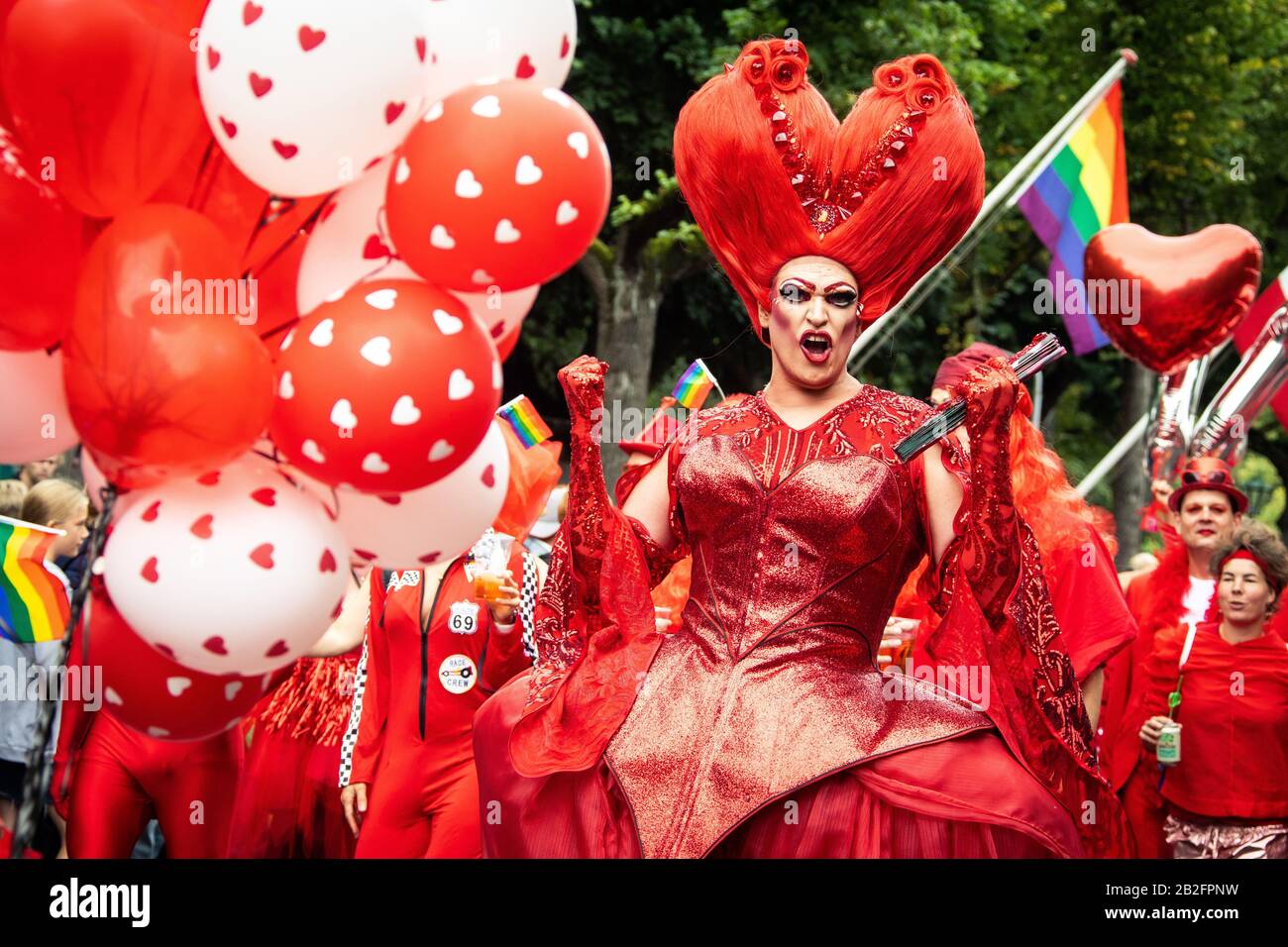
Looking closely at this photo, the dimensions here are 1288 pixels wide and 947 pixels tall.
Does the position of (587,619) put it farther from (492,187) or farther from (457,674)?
(492,187)

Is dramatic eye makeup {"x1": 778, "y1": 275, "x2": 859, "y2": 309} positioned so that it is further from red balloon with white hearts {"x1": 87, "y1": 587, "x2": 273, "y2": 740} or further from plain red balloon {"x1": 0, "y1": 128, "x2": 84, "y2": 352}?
plain red balloon {"x1": 0, "y1": 128, "x2": 84, "y2": 352}

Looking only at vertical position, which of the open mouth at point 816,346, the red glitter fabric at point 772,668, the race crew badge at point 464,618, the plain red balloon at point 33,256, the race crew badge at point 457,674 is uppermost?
the plain red balloon at point 33,256

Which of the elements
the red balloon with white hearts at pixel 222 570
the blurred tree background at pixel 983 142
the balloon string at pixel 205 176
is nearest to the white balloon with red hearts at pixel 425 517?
the red balloon with white hearts at pixel 222 570

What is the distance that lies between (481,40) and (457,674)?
2.74m

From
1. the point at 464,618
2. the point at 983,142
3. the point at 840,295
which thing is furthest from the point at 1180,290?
the point at 983,142

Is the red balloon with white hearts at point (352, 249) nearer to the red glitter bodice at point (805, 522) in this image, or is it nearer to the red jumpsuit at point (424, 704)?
the red glitter bodice at point (805, 522)

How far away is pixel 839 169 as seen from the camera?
4.32 meters

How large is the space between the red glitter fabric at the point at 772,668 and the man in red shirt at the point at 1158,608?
195 cm

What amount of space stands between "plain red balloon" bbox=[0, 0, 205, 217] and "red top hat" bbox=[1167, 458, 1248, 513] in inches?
176

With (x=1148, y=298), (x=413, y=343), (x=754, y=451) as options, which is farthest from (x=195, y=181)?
(x=1148, y=298)

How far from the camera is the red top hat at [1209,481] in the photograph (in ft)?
20.7

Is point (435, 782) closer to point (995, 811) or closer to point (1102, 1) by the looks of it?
point (995, 811)

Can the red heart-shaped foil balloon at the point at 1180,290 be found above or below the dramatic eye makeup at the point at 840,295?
below
